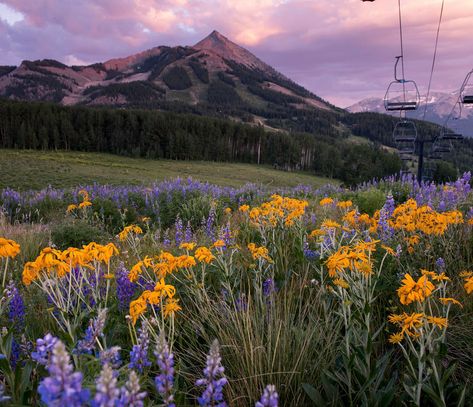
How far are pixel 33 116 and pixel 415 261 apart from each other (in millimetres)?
77969

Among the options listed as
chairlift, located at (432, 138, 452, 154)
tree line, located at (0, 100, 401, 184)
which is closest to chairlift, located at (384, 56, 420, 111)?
chairlift, located at (432, 138, 452, 154)

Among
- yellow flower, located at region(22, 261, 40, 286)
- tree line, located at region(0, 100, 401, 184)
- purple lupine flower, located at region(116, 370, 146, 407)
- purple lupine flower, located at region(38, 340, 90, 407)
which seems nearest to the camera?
purple lupine flower, located at region(38, 340, 90, 407)

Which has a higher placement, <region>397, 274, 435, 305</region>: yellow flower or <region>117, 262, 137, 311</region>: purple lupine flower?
<region>397, 274, 435, 305</region>: yellow flower

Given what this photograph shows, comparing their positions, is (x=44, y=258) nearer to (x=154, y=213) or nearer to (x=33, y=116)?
(x=154, y=213)

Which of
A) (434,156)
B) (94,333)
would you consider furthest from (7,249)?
(434,156)

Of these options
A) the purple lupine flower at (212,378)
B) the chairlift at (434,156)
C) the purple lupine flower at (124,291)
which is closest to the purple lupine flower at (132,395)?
the purple lupine flower at (212,378)

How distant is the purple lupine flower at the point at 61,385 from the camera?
0.80 metres

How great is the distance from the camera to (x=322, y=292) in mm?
2936

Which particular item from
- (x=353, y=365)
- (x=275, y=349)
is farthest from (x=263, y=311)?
(x=353, y=365)

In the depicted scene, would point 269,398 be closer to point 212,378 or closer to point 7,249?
point 212,378

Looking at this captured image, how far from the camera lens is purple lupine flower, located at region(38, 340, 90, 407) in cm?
80

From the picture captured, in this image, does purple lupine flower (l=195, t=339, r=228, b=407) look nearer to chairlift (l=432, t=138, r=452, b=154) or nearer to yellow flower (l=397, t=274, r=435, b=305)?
yellow flower (l=397, t=274, r=435, b=305)

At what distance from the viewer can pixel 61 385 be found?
0.83 metres

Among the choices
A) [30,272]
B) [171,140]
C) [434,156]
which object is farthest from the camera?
[171,140]
